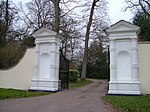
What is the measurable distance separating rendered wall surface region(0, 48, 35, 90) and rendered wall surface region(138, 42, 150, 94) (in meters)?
7.24

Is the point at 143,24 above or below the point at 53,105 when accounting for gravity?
above

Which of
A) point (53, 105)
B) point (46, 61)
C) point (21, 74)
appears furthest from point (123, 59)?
point (21, 74)

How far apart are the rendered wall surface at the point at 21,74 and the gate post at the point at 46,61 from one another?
780mm

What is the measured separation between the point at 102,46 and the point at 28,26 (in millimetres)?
12443

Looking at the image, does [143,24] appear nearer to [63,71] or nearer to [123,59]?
[63,71]

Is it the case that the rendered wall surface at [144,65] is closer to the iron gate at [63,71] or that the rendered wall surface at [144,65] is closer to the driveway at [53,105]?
the driveway at [53,105]

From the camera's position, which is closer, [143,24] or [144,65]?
[144,65]

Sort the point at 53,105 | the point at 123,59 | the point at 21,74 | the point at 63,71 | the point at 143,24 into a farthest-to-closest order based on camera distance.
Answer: the point at 143,24
the point at 63,71
the point at 21,74
the point at 123,59
the point at 53,105

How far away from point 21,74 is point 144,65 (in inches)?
333

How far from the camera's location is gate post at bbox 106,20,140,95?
14.7 meters

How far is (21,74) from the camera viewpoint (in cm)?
1794

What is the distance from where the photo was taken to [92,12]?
29016 mm

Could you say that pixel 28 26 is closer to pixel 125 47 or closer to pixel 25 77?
pixel 25 77

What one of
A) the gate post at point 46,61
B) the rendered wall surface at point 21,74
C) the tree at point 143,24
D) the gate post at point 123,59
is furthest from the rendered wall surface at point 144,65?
the tree at point 143,24
